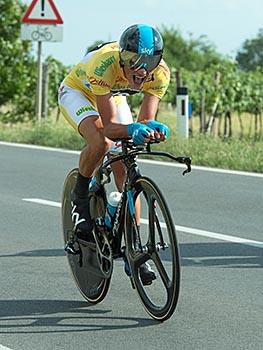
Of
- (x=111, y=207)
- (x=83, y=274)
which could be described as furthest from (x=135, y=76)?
(x=83, y=274)

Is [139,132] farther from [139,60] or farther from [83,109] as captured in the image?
[83,109]

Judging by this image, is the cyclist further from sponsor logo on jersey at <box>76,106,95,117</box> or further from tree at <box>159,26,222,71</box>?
tree at <box>159,26,222,71</box>

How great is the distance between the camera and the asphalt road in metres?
7.21

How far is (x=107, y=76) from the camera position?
746cm

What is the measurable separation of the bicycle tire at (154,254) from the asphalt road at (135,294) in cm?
14

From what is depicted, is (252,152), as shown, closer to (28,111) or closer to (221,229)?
(221,229)

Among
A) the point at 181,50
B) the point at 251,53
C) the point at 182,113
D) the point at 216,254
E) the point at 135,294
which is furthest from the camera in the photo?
the point at 251,53

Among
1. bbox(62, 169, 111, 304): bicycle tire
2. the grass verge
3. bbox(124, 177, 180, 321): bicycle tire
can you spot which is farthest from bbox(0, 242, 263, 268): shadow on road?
the grass verge

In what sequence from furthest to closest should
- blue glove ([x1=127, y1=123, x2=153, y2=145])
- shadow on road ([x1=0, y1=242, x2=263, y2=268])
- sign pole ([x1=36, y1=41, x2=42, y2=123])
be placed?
sign pole ([x1=36, y1=41, x2=42, y2=123]) < shadow on road ([x1=0, y1=242, x2=263, y2=268]) < blue glove ([x1=127, y1=123, x2=153, y2=145])

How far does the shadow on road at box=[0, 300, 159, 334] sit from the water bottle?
1.90ft

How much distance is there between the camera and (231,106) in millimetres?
28984

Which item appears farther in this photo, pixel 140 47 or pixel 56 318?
pixel 56 318

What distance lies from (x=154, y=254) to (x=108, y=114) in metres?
0.89

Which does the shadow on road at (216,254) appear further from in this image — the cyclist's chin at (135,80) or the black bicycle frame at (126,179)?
the cyclist's chin at (135,80)
